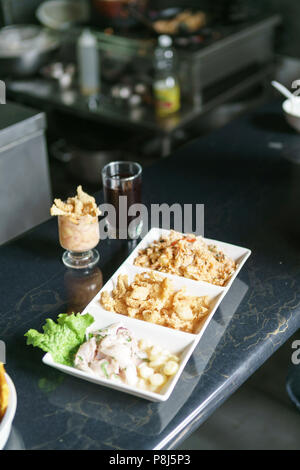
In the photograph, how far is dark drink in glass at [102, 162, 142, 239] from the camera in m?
1.75

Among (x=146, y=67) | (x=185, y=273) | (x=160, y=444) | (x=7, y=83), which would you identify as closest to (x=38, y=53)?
(x=7, y=83)

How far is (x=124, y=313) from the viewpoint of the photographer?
1457 millimetres

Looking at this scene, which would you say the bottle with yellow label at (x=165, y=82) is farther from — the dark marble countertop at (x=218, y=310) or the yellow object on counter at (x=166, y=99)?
the dark marble countertop at (x=218, y=310)

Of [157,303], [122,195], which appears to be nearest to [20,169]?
[122,195]

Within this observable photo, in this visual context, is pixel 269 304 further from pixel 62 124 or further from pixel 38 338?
pixel 62 124

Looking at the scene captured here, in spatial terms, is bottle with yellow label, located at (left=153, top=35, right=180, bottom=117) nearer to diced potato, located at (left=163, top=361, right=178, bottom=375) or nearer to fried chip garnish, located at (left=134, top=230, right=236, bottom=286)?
fried chip garnish, located at (left=134, top=230, right=236, bottom=286)

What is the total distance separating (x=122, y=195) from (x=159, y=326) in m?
0.53

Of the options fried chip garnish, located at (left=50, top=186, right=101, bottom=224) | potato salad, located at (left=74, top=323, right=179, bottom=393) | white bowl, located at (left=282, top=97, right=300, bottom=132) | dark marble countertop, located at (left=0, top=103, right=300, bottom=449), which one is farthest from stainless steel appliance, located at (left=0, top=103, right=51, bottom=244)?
potato salad, located at (left=74, top=323, right=179, bottom=393)

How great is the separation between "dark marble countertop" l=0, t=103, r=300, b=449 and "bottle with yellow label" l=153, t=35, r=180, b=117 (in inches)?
33.2

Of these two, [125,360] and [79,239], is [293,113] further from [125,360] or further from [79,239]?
[125,360]

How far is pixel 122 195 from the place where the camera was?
1.76 metres

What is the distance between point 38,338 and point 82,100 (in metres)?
2.43

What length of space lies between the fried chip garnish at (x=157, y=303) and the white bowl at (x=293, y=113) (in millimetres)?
1121

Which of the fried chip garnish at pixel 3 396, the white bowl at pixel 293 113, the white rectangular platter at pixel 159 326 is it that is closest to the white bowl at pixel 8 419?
the fried chip garnish at pixel 3 396
